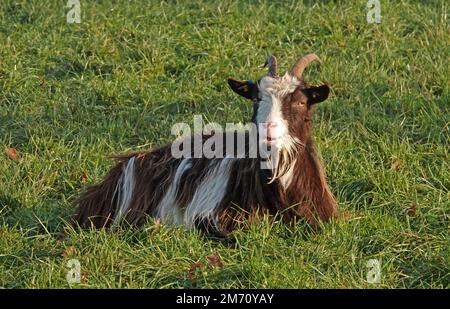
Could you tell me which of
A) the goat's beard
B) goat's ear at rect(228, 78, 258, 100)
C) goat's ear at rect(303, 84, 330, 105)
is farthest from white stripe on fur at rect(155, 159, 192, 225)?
goat's ear at rect(303, 84, 330, 105)

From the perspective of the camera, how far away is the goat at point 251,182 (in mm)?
8289

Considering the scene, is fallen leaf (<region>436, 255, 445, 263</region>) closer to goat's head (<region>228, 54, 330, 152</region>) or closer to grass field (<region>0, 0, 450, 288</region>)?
grass field (<region>0, 0, 450, 288</region>)

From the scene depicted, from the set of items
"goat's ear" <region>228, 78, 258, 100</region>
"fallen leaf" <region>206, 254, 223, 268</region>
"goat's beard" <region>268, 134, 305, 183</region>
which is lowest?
"fallen leaf" <region>206, 254, 223, 268</region>

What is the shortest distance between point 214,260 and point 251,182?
2.81 feet

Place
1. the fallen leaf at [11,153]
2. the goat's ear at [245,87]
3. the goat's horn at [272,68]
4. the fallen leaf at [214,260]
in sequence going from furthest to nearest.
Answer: the fallen leaf at [11,153], the goat's ear at [245,87], the goat's horn at [272,68], the fallen leaf at [214,260]

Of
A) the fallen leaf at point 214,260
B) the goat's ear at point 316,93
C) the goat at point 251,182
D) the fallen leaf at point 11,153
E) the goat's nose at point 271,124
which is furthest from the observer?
the fallen leaf at point 11,153

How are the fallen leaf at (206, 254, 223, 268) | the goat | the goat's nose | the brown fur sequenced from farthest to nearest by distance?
the brown fur
the goat
the goat's nose
the fallen leaf at (206, 254, 223, 268)

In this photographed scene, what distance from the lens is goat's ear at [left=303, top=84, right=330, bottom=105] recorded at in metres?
8.40

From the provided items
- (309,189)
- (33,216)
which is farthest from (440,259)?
(33,216)

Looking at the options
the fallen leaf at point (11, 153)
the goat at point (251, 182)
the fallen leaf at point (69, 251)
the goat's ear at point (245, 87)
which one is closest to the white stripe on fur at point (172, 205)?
the goat at point (251, 182)

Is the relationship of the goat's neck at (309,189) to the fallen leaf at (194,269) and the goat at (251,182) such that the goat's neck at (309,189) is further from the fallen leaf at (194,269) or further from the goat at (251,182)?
the fallen leaf at (194,269)

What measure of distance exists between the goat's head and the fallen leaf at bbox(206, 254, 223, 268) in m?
0.84

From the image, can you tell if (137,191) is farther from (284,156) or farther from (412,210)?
(412,210)
